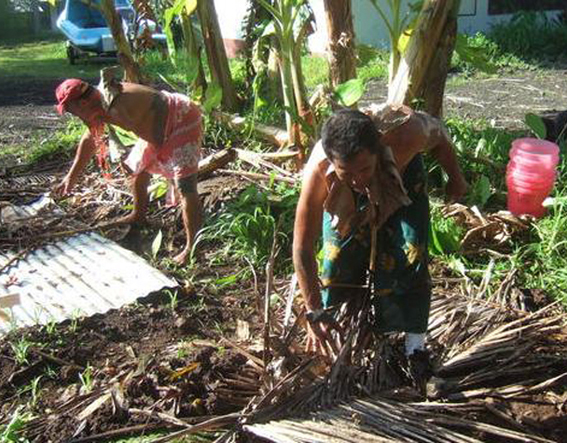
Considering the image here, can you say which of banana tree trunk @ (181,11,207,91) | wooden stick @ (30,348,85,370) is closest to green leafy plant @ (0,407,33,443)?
wooden stick @ (30,348,85,370)

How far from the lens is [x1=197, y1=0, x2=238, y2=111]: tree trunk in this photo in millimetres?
6750

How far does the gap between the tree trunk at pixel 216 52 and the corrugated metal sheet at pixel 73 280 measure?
261 cm

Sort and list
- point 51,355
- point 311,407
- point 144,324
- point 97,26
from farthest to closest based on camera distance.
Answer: point 97,26 < point 144,324 < point 51,355 < point 311,407

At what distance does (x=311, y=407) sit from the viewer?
249 centimetres

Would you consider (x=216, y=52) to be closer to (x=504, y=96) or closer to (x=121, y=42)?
(x=121, y=42)

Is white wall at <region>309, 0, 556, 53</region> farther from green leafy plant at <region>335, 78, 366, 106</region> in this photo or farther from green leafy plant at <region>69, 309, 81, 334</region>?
green leafy plant at <region>69, 309, 81, 334</region>

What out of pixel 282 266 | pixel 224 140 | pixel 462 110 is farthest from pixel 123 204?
pixel 462 110

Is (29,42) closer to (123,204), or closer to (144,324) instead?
(123,204)

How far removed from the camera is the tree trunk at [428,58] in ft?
16.0

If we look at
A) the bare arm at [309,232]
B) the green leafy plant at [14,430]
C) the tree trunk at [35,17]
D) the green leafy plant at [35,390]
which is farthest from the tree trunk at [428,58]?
the tree trunk at [35,17]

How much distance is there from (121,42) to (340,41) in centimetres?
217

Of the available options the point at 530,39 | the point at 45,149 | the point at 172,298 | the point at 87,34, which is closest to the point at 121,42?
the point at 45,149

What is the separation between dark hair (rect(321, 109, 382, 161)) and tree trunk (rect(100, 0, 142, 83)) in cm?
451

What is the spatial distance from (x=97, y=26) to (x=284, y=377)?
1331cm
